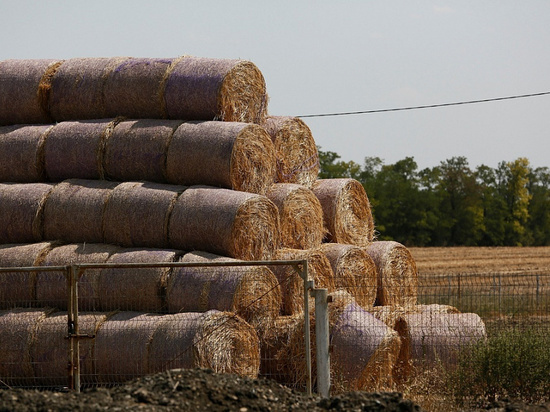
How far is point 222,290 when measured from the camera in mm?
9305

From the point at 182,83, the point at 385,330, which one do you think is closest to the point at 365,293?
the point at 385,330

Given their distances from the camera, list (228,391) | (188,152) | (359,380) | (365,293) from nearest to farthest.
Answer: (228,391) < (359,380) < (188,152) < (365,293)

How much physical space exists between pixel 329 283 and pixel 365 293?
0.74 meters

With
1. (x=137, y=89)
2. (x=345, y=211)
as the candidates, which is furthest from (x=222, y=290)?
(x=345, y=211)

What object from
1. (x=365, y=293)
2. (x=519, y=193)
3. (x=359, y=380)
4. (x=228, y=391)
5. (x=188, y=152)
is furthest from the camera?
(x=519, y=193)

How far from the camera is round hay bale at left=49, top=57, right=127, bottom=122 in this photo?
11.4 metres

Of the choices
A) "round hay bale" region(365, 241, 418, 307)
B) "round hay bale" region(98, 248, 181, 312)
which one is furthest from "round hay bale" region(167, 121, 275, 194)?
"round hay bale" region(365, 241, 418, 307)

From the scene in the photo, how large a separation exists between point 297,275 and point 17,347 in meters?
3.33

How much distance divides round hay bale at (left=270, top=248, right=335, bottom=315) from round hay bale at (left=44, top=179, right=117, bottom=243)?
225 cm

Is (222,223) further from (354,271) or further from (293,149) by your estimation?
(293,149)

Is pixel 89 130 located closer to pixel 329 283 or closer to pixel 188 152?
pixel 188 152

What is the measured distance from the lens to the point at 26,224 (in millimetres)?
10727

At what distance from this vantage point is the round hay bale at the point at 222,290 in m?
9.30

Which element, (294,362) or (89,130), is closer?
(294,362)
